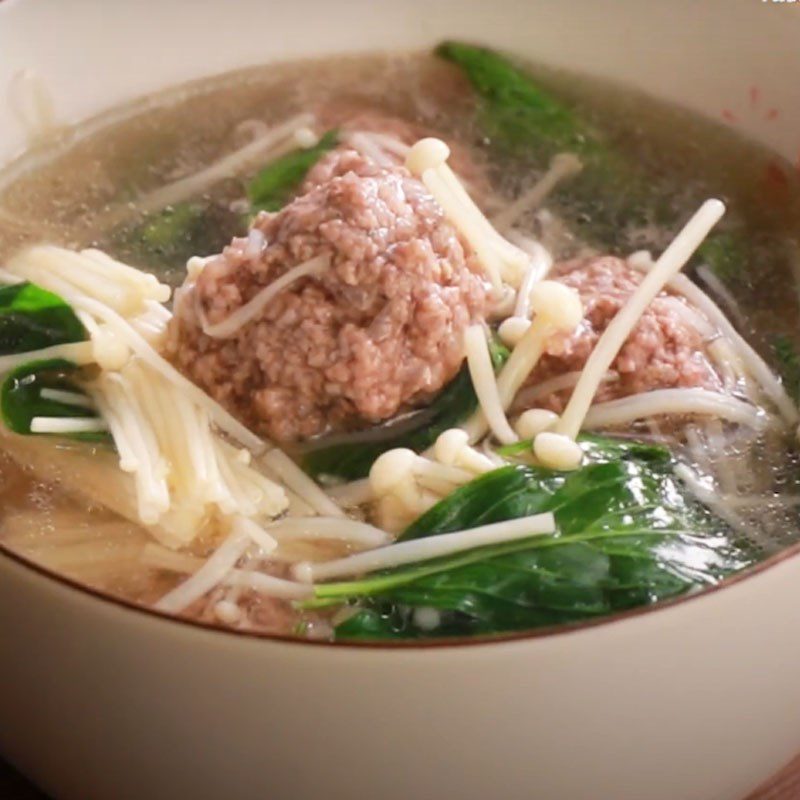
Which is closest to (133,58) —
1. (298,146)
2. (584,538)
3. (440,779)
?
(298,146)

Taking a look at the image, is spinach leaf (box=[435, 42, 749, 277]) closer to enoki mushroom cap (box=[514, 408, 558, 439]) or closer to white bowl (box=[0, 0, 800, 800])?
enoki mushroom cap (box=[514, 408, 558, 439])

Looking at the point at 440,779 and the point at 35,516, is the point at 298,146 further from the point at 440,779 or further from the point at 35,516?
the point at 440,779

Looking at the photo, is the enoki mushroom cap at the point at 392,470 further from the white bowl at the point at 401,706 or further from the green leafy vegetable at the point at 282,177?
the green leafy vegetable at the point at 282,177

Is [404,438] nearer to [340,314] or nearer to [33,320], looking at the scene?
[340,314]

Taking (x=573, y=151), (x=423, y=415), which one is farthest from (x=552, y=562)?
(x=573, y=151)

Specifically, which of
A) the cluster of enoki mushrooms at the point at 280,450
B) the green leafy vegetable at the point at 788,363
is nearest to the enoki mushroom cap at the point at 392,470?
the cluster of enoki mushrooms at the point at 280,450

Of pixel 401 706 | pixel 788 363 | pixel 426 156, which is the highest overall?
pixel 426 156
